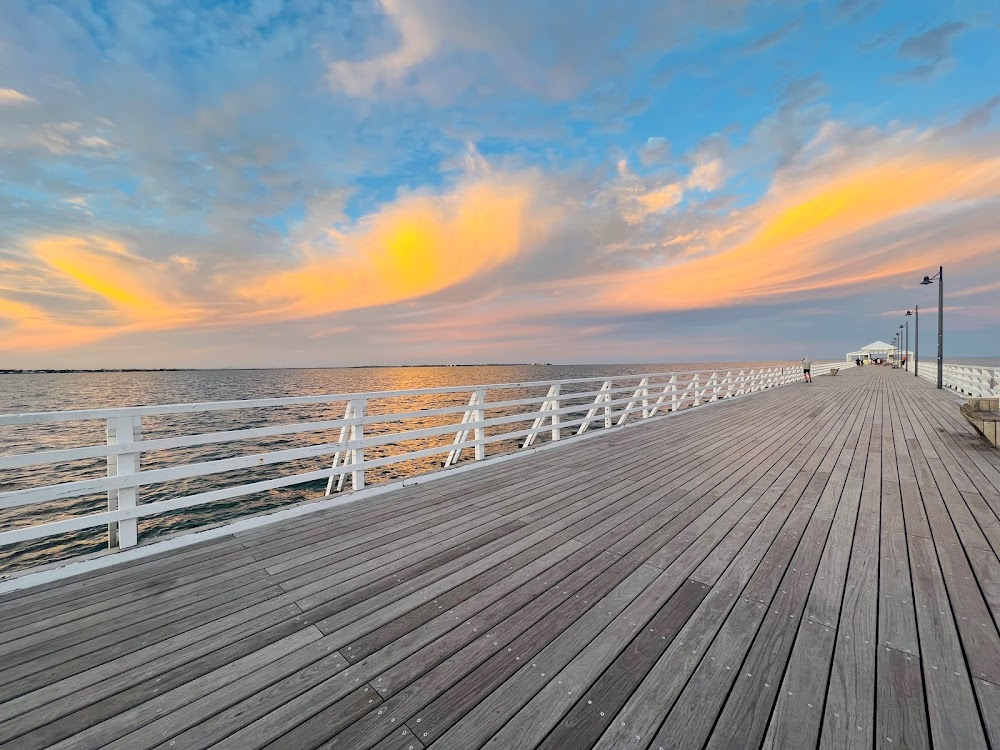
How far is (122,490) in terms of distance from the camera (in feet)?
9.25

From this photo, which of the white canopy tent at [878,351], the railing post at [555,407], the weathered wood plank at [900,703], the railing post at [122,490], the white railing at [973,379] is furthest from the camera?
the white canopy tent at [878,351]

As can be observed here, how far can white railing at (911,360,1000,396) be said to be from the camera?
1045 centimetres

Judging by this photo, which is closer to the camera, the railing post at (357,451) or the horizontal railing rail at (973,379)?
the railing post at (357,451)

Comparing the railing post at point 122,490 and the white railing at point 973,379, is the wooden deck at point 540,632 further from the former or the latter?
the white railing at point 973,379

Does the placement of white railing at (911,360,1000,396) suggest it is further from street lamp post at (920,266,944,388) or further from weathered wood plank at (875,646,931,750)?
weathered wood plank at (875,646,931,750)

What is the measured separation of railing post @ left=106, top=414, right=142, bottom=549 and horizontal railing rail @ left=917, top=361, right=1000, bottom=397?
679 inches

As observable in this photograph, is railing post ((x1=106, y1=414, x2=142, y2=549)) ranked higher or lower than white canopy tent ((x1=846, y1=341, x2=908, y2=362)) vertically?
lower

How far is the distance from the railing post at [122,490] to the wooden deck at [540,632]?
37 centimetres

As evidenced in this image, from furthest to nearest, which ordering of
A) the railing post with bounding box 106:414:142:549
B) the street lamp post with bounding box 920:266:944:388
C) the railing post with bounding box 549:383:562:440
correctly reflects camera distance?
the street lamp post with bounding box 920:266:944:388 < the railing post with bounding box 549:383:562:440 < the railing post with bounding box 106:414:142:549

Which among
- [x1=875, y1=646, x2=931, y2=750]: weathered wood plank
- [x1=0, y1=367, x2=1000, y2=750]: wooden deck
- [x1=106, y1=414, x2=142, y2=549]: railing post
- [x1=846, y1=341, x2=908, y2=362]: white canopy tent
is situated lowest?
[x1=0, y1=367, x2=1000, y2=750]: wooden deck

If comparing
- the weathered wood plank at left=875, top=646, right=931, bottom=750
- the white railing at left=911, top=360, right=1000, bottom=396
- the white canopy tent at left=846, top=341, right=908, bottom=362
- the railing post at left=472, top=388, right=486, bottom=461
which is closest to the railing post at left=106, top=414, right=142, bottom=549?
the railing post at left=472, top=388, right=486, bottom=461

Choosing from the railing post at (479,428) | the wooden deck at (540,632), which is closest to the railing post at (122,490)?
the wooden deck at (540,632)

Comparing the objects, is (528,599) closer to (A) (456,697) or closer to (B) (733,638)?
(A) (456,697)

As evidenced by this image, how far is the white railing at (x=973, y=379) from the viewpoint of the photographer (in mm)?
10453
